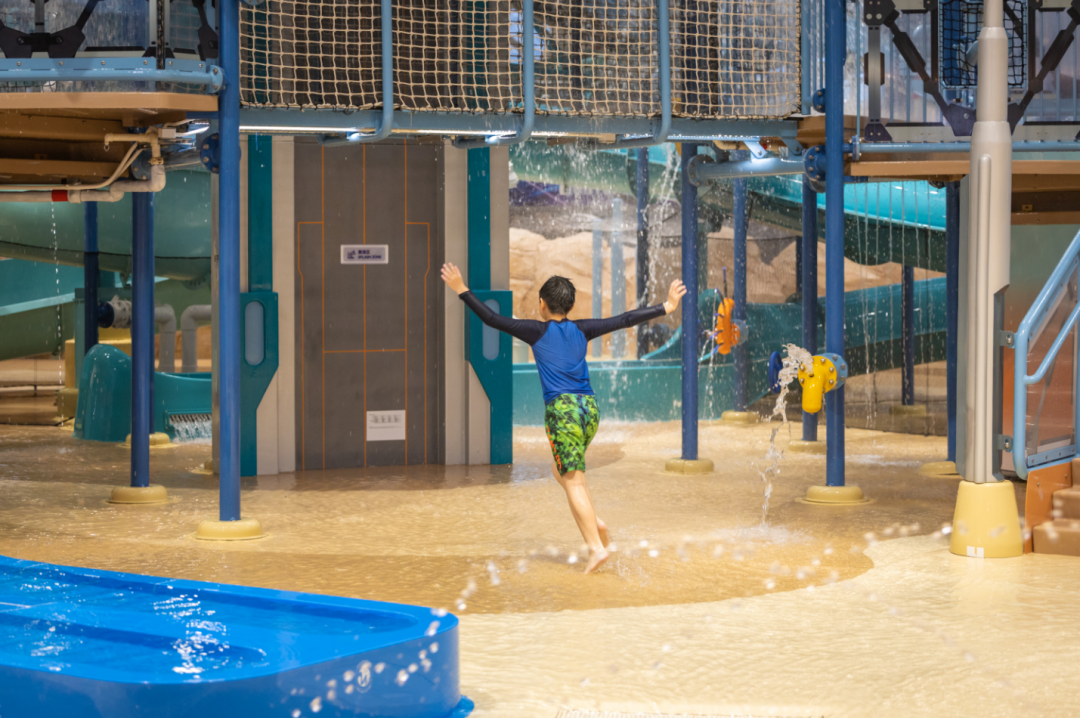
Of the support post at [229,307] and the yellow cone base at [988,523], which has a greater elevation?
the support post at [229,307]

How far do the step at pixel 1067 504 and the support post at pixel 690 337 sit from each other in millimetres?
3639

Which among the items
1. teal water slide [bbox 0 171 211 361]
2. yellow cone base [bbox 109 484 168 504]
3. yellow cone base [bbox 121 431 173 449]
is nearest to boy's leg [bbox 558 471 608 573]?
yellow cone base [bbox 109 484 168 504]

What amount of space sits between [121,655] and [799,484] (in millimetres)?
7033

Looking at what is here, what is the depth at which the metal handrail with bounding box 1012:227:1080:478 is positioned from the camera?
743cm

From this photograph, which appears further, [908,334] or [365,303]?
[908,334]

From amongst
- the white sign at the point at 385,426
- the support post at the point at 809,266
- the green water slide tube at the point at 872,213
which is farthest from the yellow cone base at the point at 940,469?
the white sign at the point at 385,426

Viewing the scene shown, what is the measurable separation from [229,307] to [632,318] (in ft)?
8.40

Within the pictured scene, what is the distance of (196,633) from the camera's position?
4.35m

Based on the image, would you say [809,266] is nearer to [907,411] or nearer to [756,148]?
[756,148]

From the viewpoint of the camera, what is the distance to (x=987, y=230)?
24.1 feet

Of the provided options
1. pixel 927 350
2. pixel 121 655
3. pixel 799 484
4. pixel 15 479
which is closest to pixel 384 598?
pixel 121 655

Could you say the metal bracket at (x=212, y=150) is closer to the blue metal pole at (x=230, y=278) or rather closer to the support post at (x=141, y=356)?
the blue metal pole at (x=230, y=278)

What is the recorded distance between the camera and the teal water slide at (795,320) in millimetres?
15938

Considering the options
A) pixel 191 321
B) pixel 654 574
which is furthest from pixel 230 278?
pixel 191 321
